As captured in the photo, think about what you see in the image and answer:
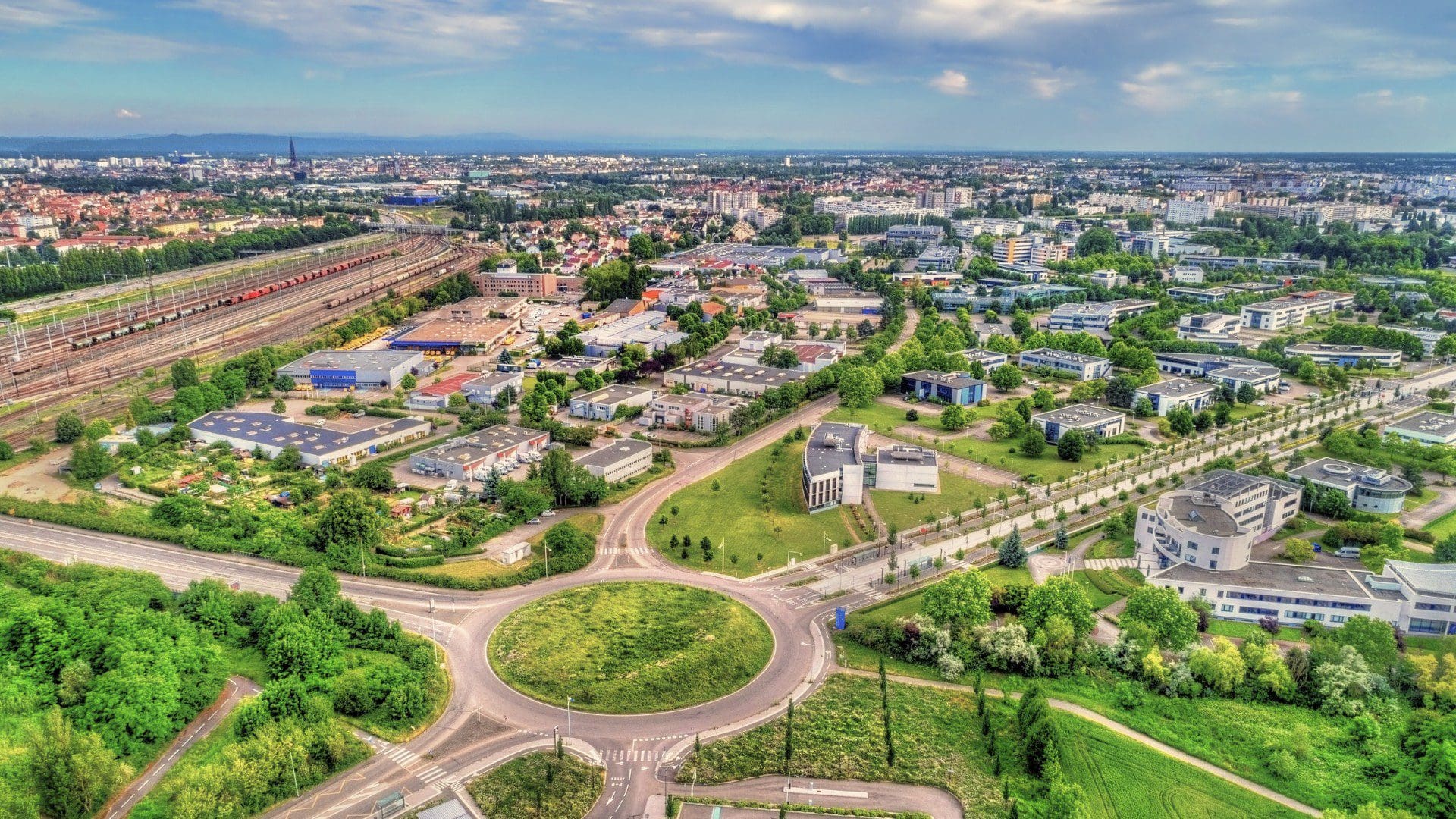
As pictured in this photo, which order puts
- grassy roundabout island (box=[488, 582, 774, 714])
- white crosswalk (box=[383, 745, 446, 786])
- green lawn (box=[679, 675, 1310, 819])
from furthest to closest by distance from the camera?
grassy roundabout island (box=[488, 582, 774, 714])
white crosswalk (box=[383, 745, 446, 786])
green lawn (box=[679, 675, 1310, 819])

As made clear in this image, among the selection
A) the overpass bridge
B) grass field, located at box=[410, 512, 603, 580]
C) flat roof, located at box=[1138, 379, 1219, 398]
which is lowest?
grass field, located at box=[410, 512, 603, 580]

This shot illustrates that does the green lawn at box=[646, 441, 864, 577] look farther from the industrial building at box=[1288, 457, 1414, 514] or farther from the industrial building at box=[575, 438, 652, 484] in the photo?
the industrial building at box=[1288, 457, 1414, 514]

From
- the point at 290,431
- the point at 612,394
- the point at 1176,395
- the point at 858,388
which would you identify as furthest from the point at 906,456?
the point at 290,431

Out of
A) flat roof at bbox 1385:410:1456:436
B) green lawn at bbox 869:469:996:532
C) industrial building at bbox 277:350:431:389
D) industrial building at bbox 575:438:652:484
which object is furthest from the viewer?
industrial building at bbox 277:350:431:389

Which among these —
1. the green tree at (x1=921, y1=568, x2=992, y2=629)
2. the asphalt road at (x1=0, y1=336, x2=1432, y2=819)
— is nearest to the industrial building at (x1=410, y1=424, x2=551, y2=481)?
the asphalt road at (x1=0, y1=336, x2=1432, y2=819)

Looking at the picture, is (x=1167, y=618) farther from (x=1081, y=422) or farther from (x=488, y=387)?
(x=488, y=387)

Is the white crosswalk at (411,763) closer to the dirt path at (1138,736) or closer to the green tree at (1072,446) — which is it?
the dirt path at (1138,736)

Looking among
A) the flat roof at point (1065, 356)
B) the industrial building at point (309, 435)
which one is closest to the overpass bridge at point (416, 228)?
the industrial building at point (309, 435)
